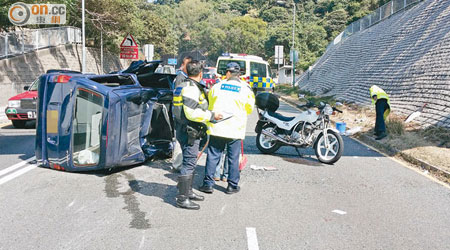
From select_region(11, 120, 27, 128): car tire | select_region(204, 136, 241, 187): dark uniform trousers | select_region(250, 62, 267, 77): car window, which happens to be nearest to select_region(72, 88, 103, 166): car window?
select_region(204, 136, 241, 187): dark uniform trousers

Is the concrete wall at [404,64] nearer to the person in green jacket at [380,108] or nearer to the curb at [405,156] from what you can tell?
the person in green jacket at [380,108]

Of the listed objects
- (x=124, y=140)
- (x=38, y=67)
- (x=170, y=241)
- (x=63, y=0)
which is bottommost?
(x=170, y=241)

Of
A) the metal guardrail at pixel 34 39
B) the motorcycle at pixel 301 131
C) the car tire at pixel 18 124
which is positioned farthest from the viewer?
the metal guardrail at pixel 34 39

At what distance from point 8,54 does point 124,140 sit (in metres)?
20.9

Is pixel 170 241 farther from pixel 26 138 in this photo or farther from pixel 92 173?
pixel 26 138

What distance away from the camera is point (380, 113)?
39.8ft

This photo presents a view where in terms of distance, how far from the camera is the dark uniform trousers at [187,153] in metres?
5.86

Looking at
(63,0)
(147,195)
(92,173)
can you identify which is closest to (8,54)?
(63,0)

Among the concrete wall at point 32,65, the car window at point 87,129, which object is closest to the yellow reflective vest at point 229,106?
the car window at point 87,129

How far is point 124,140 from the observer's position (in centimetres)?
739

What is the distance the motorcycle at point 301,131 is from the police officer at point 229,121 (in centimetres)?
305

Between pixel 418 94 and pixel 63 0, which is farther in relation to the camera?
pixel 63 0

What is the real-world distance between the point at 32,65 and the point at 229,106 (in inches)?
944

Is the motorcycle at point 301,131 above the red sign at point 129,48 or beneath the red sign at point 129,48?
beneath
